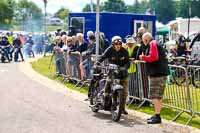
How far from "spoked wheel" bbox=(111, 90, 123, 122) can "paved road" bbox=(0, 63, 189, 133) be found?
0.14 m

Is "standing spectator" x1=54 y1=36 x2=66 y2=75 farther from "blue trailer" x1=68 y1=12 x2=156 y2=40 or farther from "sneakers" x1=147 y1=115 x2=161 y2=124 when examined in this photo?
"sneakers" x1=147 y1=115 x2=161 y2=124

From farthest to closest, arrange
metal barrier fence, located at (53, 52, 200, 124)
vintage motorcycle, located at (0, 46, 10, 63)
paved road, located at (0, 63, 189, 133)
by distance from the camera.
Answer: vintage motorcycle, located at (0, 46, 10, 63), metal barrier fence, located at (53, 52, 200, 124), paved road, located at (0, 63, 189, 133)

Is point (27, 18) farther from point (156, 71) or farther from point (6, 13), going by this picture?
point (156, 71)

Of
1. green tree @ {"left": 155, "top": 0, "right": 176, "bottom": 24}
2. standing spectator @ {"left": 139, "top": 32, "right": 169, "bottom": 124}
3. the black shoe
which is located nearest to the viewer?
the black shoe

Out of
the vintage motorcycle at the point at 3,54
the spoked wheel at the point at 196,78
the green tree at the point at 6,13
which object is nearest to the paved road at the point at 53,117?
the spoked wheel at the point at 196,78

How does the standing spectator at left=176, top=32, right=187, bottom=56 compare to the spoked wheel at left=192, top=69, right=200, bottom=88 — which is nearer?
the spoked wheel at left=192, top=69, right=200, bottom=88

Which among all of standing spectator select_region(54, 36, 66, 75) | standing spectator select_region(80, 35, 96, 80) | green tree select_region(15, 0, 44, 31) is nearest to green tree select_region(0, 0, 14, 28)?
green tree select_region(15, 0, 44, 31)

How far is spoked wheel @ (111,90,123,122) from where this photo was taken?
10.7 metres

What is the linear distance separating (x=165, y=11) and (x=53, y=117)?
115553 millimetres

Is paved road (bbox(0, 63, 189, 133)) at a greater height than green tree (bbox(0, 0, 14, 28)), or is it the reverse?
green tree (bbox(0, 0, 14, 28))

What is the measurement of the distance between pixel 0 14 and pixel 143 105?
72.7 m

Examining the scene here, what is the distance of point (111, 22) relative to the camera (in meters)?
22.7

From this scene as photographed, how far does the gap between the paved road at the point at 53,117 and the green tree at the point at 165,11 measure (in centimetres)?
10790

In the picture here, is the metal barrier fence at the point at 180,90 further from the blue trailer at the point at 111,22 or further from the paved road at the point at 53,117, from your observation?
the blue trailer at the point at 111,22
